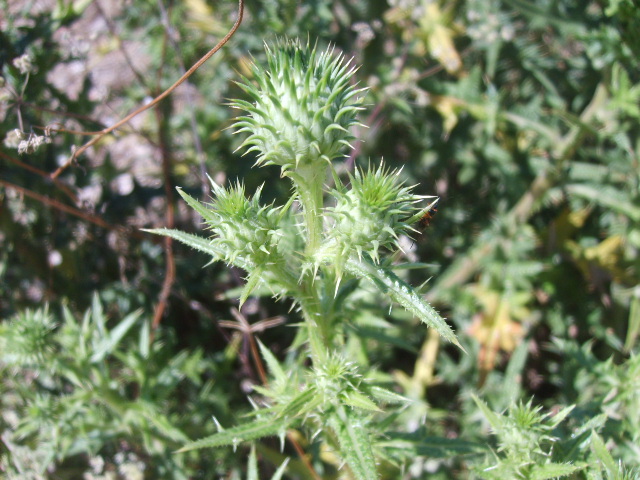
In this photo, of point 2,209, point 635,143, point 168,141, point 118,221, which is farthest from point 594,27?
point 2,209

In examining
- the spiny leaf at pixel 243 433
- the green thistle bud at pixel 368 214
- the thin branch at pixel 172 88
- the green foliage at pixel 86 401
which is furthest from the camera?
the green foliage at pixel 86 401

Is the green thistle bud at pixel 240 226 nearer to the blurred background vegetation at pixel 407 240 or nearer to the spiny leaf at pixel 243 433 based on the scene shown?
the spiny leaf at pixel 243 433

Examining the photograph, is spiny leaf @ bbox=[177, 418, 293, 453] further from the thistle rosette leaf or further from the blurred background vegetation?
the thistle rosette leaf

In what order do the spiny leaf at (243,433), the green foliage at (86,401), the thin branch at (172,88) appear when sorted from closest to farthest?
the spiny leaf at (243,433), the thin branch at (172,88), the green foliage at (86,401)

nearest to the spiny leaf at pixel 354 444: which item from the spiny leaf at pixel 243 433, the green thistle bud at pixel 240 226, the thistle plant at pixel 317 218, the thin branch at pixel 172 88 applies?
the thistle plant at pixel 317 218

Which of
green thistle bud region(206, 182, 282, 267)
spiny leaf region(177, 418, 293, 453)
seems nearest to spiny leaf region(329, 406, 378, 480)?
spiny leaf region(177, 418, 293, 453)

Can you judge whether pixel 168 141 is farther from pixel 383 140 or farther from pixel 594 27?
pixel 594 27

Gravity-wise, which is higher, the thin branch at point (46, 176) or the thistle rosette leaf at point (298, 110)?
the thistle rosette leaf at point (298, 110)
